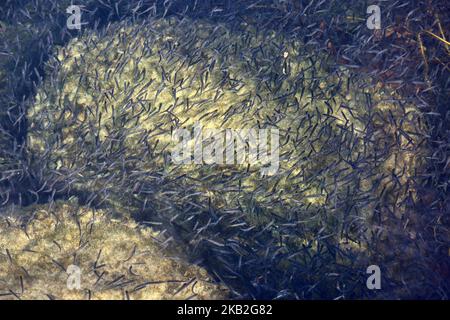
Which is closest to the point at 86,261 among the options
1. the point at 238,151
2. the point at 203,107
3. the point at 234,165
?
the point at 234,165

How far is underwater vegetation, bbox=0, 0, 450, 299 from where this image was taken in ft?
16.0

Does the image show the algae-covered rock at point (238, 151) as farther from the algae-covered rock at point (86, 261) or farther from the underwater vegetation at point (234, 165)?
the algae-covered rock at point (86, 261)

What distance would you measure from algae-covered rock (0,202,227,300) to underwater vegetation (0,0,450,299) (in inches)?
0.8

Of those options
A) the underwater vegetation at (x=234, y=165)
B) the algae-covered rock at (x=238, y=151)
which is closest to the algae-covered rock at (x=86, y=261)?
the underwater vegetation at (x=234, y=165)

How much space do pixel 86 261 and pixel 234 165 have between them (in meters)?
2.17

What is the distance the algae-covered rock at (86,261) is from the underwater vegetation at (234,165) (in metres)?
0.02

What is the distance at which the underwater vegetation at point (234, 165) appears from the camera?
16.0 feet

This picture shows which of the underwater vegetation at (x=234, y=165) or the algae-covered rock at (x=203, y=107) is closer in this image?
the underwater vegetation at (x=234, y=165)

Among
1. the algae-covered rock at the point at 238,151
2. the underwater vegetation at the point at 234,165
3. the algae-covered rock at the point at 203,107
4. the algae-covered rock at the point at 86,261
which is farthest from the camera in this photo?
the algae-covered rock at the point at 203,107

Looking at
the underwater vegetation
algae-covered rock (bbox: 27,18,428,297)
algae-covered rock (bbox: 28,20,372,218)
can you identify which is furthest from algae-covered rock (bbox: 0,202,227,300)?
algae-covered rock (bbox: 28,20,372,218)

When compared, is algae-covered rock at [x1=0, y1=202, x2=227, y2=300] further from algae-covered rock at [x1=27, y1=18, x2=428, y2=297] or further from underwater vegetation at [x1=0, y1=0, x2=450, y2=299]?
algae-covered rock at [x1=27, y1=18, x2=428, y2=297]

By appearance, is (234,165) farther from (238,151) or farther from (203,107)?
(203,107)

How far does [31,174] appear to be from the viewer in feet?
19.7
